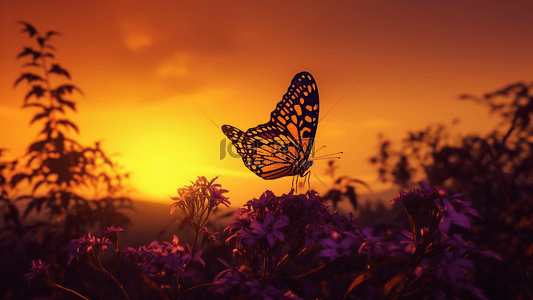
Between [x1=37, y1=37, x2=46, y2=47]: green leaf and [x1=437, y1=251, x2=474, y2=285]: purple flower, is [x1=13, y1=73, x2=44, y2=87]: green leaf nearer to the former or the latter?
[x1=37, y1=37, x2=46, y2=47]: green leaf

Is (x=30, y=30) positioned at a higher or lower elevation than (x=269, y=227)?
higher

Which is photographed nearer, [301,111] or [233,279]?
[233,279]

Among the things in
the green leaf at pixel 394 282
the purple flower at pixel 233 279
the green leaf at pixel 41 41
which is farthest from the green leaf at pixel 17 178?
the green leaf at pixel 394 282

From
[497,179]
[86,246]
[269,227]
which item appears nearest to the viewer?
[269,227]

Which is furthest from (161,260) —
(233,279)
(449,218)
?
(449,218)

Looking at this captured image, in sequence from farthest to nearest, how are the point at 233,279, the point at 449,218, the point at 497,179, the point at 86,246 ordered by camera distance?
the point at 497,179 → the point at 86,246 → the point at 233,279 → the point at 449,218

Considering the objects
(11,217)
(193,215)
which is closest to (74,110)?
(11,217)

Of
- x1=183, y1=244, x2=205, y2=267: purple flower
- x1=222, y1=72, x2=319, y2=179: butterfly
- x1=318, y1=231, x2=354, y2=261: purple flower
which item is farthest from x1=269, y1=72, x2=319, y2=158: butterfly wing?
x1=183, y1=244, x2=205, y2=267: purple flower

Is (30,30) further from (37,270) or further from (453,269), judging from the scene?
(453,269)

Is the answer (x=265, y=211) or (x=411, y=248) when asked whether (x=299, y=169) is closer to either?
(x=265, y=211)
